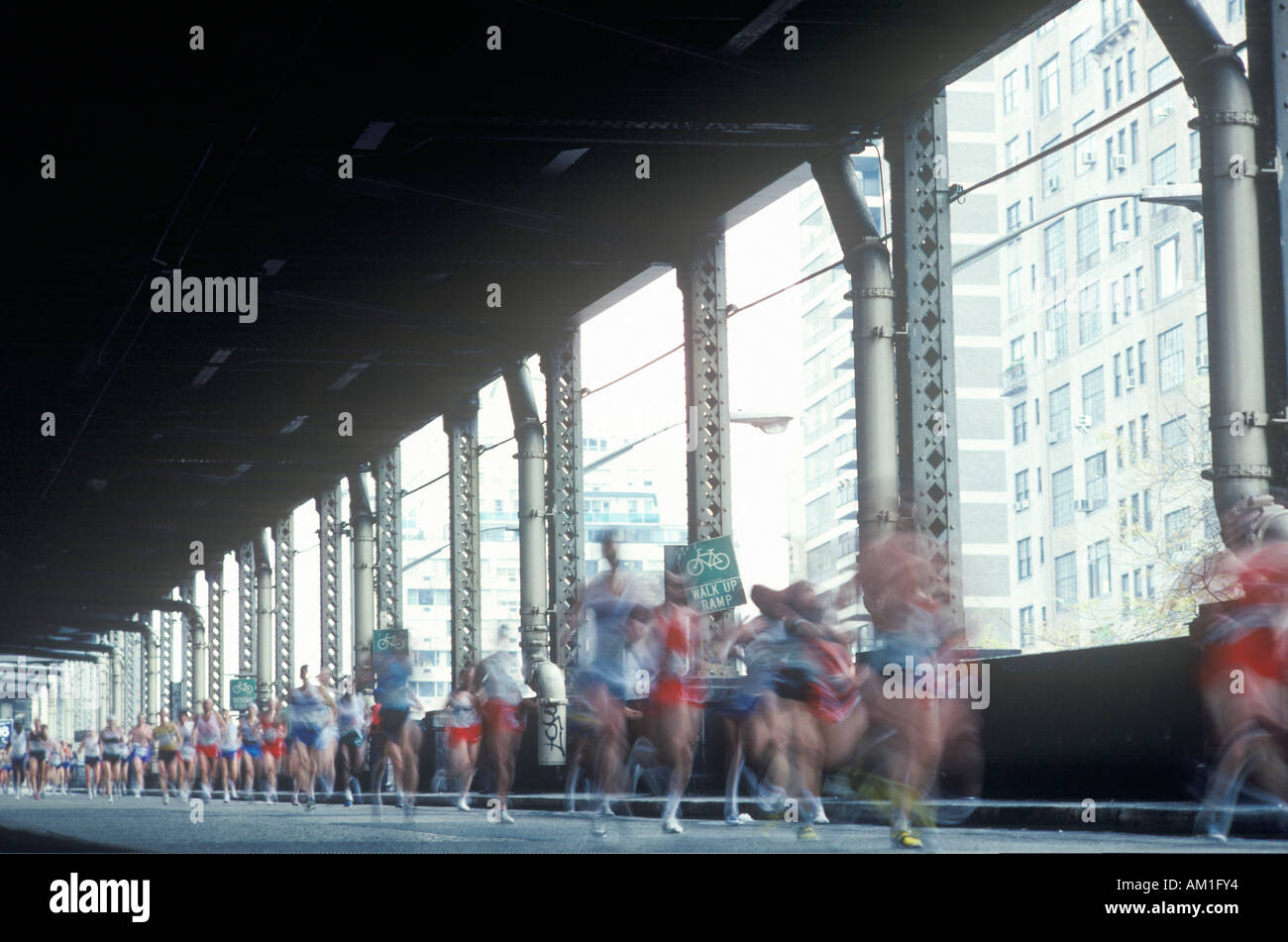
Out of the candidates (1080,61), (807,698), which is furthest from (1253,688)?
(1080,61)

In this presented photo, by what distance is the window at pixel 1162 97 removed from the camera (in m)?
74.8

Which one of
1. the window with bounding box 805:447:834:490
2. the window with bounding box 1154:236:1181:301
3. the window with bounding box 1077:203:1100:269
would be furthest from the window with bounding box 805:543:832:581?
the window with bounding box 1154:236:1181:301

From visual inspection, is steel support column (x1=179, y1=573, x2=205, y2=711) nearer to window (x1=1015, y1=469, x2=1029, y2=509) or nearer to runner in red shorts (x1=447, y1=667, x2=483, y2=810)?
window (x1=1015, y1=469, x2=1029, y2=509)

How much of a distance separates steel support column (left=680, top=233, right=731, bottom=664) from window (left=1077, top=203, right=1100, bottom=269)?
57596mm

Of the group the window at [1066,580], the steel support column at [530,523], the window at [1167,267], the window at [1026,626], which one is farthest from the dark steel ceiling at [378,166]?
the window at [1026,626]

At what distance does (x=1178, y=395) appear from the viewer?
230ft

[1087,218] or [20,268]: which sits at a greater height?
[1087,218]

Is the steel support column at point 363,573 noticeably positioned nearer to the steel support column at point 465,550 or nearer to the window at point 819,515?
the steel support column at point 465,550

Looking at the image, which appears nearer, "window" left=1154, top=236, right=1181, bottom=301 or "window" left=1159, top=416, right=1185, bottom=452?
"window" left=1159, top=416, right=1185, bottom=452

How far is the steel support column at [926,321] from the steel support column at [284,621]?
102 ft

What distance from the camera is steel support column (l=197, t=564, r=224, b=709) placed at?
64.2 m

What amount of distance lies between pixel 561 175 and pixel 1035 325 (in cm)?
6513
